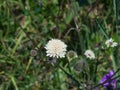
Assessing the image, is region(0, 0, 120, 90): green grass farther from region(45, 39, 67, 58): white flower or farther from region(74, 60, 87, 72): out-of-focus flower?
region(45, 39, 67, 58): white flower

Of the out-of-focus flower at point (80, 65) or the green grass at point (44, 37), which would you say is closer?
the out-of-focus flower at point (80, 65)

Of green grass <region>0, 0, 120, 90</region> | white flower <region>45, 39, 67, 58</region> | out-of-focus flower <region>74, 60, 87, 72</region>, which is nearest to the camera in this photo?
white flower <region>45, 39, 67, 58</region>

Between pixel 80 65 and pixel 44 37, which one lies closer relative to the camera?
pixel 80 65

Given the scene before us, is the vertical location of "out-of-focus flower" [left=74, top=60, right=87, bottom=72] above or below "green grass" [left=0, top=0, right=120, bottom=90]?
below

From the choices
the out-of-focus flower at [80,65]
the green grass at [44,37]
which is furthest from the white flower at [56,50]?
the green grass at [44,37]

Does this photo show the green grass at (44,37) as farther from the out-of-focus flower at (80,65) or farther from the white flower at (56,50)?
the white flower at (56,50)

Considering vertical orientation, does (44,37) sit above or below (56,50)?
above

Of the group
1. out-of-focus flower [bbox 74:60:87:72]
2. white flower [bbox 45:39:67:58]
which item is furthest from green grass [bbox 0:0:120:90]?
white flower [bbox 45:39:67:58]

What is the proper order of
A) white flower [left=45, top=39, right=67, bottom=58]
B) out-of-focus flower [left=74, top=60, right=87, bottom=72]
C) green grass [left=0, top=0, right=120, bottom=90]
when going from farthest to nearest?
green grass [left=0, top=0, right=120, bottom=90], out-of-focus flower [left=74, top=60, right=87, bottom=72], white flower [left=45, top=39, right=67, bottom=58]

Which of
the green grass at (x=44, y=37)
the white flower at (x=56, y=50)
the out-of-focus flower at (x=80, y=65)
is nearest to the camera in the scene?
the white flower at (x=56, y=50)

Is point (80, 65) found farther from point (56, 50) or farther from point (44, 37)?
point (44, 37)

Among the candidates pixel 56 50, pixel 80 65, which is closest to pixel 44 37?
pixel 80 65

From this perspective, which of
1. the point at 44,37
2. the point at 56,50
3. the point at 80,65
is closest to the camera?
the point at 56,50

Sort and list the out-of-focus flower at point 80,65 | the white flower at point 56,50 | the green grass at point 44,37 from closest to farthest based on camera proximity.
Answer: the white flower at point 56,50, the out-of-focus flower at point 80,65, the green grass at point 44,37
